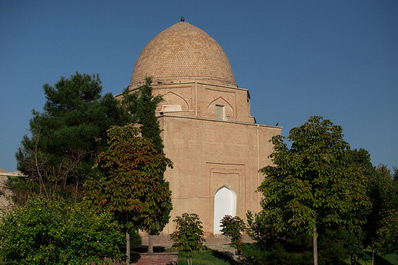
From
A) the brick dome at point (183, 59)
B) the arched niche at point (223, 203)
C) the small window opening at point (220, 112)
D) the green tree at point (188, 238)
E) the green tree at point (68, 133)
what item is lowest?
the green tree at point (188, 238)

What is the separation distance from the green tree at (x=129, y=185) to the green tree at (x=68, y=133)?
13.7 ft

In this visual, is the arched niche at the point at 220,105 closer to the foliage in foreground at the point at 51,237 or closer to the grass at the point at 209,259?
the grass at the point at 209,259

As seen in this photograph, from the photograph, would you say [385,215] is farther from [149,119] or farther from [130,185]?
[130,185]

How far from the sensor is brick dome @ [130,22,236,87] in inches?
859

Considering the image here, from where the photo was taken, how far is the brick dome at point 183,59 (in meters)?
21.8

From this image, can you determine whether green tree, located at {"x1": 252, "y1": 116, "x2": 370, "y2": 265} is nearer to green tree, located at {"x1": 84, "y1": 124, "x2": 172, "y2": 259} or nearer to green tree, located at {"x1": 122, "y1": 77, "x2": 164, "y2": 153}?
green tree, located at {"x1": 84, "y1": 124, "x2": 172, "y2": 259}

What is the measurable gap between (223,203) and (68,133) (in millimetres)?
7356

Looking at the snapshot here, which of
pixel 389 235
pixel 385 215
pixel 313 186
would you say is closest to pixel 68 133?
pixel 313 186

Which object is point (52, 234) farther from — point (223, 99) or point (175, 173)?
point (223, 99)

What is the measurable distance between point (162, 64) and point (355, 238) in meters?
11.7

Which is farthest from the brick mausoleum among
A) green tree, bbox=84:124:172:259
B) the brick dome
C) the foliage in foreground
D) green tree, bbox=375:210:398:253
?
the foliage in foreground

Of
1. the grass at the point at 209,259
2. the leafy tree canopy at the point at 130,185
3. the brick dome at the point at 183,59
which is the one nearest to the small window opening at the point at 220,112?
the brick dome at the point at 183,59

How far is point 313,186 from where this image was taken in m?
10.0

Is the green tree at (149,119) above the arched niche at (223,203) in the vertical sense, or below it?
above
